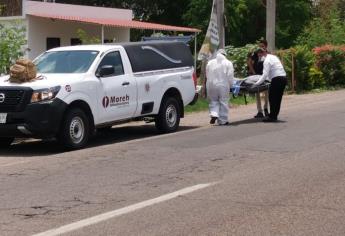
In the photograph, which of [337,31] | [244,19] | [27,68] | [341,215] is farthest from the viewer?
[244,19]

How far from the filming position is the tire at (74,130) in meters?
11.3

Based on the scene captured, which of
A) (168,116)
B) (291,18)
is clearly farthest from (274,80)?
(291,18)

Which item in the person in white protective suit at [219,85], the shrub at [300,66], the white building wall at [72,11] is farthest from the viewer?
the white building wall at [72,11]

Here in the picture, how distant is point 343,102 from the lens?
20.8 m

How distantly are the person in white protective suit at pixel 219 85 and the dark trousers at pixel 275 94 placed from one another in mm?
1112

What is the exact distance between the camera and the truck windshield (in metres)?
12.2

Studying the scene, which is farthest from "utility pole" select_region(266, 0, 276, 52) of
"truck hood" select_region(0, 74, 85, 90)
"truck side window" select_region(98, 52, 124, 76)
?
"truck hood" select_region(0, 74, 85, 90)

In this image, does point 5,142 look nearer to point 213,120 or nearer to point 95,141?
point 95,141

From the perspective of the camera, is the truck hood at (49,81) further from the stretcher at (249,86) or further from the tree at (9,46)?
the stretcher at (249,86)

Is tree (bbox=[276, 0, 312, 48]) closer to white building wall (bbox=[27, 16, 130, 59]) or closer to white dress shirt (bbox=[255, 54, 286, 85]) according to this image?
white building wall (bbox=[27, 16, 130, 59])

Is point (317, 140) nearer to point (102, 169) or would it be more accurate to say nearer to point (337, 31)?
point (102, 169)

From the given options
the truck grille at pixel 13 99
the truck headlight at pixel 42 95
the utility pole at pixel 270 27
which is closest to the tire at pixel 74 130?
the truck headlight at pixel 42 95

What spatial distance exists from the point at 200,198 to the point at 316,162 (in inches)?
112

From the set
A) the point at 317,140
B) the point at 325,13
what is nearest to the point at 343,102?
the point at 317,140
